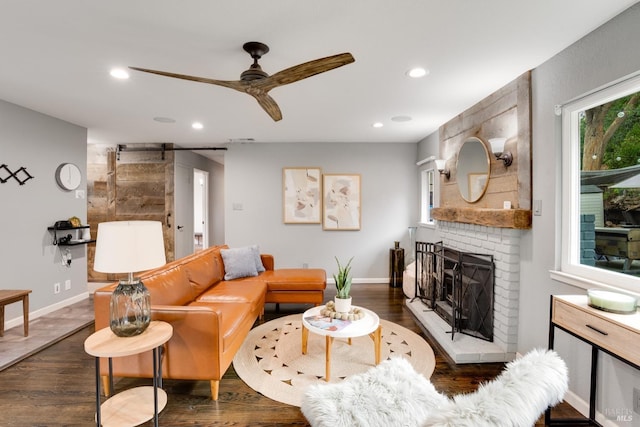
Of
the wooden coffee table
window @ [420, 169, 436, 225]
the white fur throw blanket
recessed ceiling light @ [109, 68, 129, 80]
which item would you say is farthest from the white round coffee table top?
window @ [420, 169, 436, 225]

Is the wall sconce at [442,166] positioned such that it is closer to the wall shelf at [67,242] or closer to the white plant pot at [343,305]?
the white plant pot at [343,305]

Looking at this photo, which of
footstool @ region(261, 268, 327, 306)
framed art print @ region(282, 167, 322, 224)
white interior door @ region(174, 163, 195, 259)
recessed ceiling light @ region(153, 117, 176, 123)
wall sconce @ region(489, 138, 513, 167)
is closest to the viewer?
wall sconce @ region(489, 138, 513, 167)

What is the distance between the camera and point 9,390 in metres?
2.18

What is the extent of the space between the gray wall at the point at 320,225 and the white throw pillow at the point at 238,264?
1.38 meters

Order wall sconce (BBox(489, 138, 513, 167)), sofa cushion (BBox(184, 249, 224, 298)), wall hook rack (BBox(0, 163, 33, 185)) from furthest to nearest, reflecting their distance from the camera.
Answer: wall hook rack (BBox(0, 163, 33, 185)) → sofa cushion (BBox(184, 249, 224, 298)) → wall sconce (BBox(489, 138, 513, 167))

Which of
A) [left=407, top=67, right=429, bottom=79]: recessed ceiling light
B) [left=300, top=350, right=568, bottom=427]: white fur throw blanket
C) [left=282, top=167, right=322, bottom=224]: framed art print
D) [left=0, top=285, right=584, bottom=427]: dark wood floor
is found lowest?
[left=0, top=285, right=584, bottom=427]: dark wood floor

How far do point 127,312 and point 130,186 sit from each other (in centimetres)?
432

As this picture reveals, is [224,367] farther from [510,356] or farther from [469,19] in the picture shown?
[469,19]

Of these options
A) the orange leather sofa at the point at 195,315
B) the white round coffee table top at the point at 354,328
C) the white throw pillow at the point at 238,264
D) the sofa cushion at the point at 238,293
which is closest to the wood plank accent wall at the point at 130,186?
the white throw pillow at the point at 238,264

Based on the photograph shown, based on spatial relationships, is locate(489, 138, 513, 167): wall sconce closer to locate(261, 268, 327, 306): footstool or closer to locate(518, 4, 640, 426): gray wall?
locate(518, 4, 640, 426): gray wall

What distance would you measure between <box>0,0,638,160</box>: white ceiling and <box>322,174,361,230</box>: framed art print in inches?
68.7

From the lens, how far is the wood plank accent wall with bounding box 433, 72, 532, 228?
2416mm

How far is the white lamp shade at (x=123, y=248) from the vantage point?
5.61 feet

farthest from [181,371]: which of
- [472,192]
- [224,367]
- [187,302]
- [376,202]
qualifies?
[376,202]
